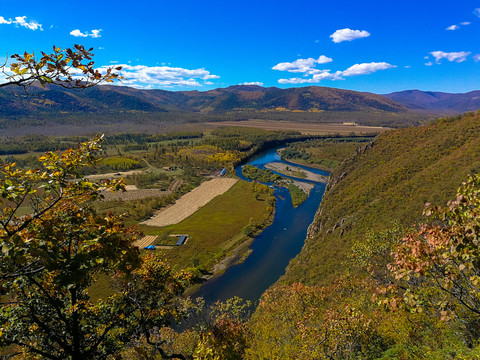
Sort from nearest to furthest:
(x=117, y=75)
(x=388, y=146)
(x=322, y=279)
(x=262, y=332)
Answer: (x=117, y=75) < (x=262, y=332) < (x=322, y=279) < (x=388, y=146)

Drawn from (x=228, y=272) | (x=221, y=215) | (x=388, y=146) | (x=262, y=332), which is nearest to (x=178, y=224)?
(x=221, y=215)

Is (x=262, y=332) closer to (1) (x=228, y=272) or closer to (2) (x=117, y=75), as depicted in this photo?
(2) (x=117, y=75)

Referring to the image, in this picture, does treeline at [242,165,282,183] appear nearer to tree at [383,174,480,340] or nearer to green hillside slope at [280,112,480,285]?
green hillside slope at [280,112,480,285]

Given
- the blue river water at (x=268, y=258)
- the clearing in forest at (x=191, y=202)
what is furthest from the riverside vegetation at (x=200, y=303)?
the clearing in forest at (x=191, y=202)

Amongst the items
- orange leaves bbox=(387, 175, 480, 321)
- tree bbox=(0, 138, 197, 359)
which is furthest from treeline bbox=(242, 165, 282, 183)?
orange leaves bbox=(387, 175, 480, 321)

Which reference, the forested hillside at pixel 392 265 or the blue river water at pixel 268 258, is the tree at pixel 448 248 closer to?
the forested hillside at pixel 392 265
